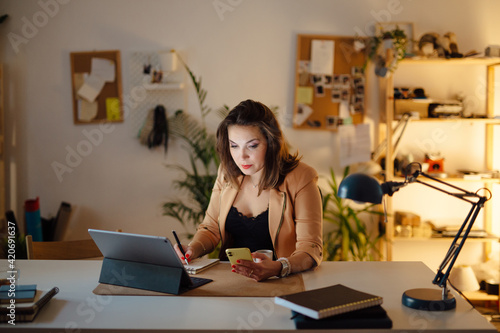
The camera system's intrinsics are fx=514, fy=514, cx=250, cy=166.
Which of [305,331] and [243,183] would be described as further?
[243,183]

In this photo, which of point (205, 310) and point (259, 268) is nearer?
point (205, 310)

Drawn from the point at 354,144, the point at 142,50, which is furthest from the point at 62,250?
the point at 354,144

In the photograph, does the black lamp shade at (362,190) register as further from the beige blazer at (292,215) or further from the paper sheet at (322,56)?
the paper sheet at (322,56)

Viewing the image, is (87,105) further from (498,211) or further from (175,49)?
(498,211)

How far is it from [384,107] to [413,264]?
6.60ft

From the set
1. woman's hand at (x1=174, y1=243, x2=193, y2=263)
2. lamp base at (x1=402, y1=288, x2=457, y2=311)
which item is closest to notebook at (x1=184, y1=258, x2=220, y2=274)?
woman's hand at (x1=174, y1=243, x2=193, y2=263)

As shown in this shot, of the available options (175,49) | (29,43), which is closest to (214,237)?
(175,49)

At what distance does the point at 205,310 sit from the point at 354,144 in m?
2.58

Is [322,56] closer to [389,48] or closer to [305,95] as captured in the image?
[305,95]

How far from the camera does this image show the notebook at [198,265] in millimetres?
1994

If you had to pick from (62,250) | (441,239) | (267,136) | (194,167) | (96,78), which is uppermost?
(96,78)

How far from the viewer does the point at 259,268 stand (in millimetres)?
1860

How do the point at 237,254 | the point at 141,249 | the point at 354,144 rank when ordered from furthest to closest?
the point at 354,144 → the point at 237,254 → the point at 141,249

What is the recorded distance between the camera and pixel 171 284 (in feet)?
5.73
